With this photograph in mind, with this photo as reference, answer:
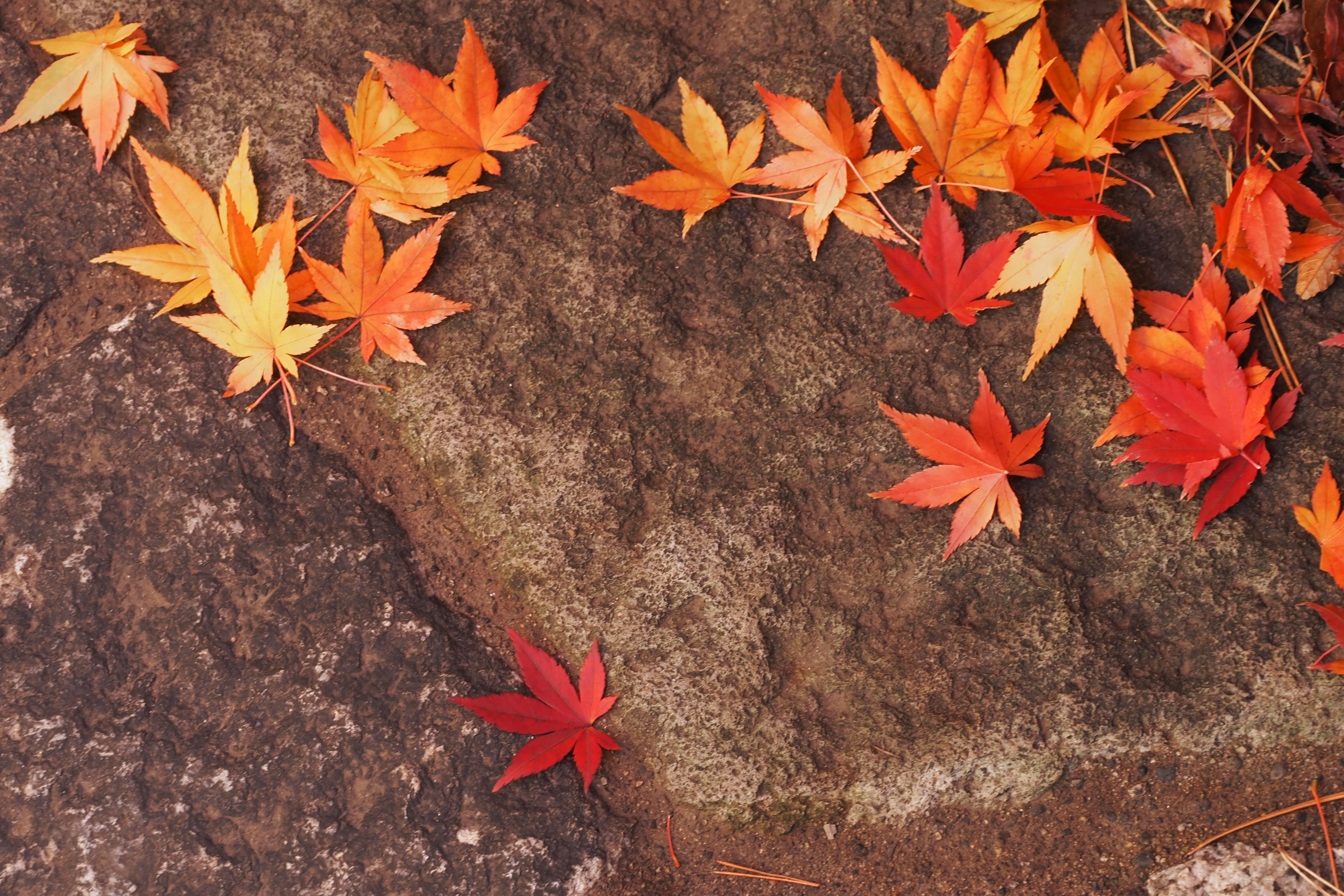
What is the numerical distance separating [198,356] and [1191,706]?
79.5 inches

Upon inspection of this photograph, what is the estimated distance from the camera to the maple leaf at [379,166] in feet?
6.18

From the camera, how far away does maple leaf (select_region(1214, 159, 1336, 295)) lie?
1.71m

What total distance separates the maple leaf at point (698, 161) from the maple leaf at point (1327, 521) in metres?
1.19

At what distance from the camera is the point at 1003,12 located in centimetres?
192

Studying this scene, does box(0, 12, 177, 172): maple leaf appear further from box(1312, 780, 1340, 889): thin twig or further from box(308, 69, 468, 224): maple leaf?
box(1312, 780, 1340, 889): thin twig

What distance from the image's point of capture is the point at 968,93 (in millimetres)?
1801

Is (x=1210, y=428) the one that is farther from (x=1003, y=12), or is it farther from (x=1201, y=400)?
(x=1003, y=12)

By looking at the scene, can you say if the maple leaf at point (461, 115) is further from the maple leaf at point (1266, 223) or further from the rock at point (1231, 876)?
the rock at point (1231, 876)

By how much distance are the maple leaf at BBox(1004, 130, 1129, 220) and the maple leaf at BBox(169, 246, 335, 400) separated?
1319mm

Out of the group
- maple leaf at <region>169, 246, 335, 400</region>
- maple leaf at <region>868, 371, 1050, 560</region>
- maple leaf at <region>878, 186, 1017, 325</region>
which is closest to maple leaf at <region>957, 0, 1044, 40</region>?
maple leaf at <region>878, 186, 1017, 325</region>

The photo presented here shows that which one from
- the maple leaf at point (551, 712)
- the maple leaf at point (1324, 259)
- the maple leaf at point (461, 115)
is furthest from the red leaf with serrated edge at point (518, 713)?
the maple leaf at point (1324, 259)

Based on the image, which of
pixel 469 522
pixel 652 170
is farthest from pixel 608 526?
pixel 652 170

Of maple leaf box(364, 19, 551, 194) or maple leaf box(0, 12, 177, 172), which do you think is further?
maple leaf box(0, 12, 177, 172)

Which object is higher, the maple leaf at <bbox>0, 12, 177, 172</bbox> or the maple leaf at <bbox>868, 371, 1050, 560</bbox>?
the maple leaf at <bbox>0, 12, 177, 172</bbox>
